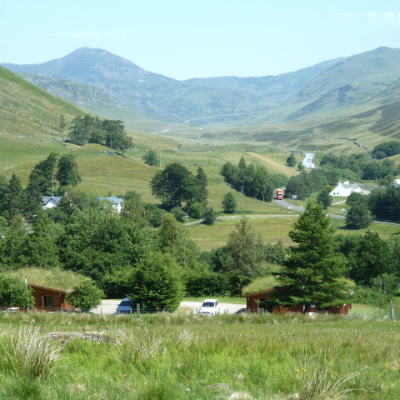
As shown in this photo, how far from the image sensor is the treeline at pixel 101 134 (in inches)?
6769

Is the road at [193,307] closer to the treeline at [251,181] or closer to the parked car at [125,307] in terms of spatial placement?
the parked car at [125,307]

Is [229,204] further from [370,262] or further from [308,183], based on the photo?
[370,262]

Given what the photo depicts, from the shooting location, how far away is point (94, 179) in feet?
430

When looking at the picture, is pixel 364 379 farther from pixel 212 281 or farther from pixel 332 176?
pixel 332 176

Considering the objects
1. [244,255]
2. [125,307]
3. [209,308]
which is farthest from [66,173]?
[209,308]

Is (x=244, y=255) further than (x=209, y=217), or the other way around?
(x=209, y=217)

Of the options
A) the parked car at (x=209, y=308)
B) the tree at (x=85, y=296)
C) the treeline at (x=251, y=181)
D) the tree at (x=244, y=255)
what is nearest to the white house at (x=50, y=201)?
the treeline at (x=251, y=181)

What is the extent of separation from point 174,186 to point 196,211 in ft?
36.8

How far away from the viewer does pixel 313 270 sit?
3253 centimetres

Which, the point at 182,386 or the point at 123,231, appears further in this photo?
the point at 123,231

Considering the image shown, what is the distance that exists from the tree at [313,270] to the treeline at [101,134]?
142278mm

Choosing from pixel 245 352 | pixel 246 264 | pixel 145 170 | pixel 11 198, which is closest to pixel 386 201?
pixel 145 170

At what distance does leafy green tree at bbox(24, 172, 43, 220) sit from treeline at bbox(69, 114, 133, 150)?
2418 inches

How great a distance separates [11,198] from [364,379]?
10804 cm
